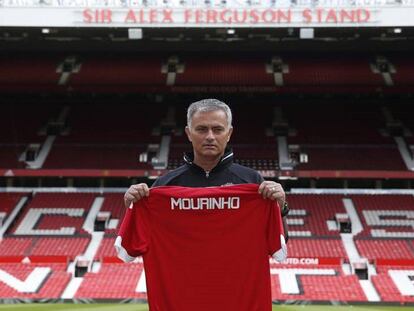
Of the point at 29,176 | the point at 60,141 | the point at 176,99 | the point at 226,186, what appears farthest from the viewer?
the point at 176,99

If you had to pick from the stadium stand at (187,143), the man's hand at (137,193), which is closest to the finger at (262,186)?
the man's hand at (137,193)

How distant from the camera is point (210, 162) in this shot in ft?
12.6

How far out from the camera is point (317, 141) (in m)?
26.9

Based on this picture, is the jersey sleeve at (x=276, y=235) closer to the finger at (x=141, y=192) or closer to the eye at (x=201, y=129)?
the eye at (x=201, y=129)

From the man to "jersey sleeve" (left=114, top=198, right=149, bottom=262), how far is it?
144mm

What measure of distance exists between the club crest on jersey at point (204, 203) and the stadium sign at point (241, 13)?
1822 cm

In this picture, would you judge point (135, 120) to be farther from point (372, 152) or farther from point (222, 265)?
point (222, 265)

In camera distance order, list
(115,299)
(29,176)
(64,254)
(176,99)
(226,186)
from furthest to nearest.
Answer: (176,99) → (29,176) → (64,254) → (115,299) → (226,186)

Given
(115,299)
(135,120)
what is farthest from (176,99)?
(115,299)

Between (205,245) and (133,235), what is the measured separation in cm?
51

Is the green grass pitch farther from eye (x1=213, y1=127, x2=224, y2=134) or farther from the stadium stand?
eye (x1=213, y1=127, x2=224, y2=134)

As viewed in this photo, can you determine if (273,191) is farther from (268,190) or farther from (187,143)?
(187,143)

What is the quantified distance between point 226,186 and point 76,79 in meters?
24.1

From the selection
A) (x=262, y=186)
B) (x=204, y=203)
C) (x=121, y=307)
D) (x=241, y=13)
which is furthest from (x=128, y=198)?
(x=241, y=13)
